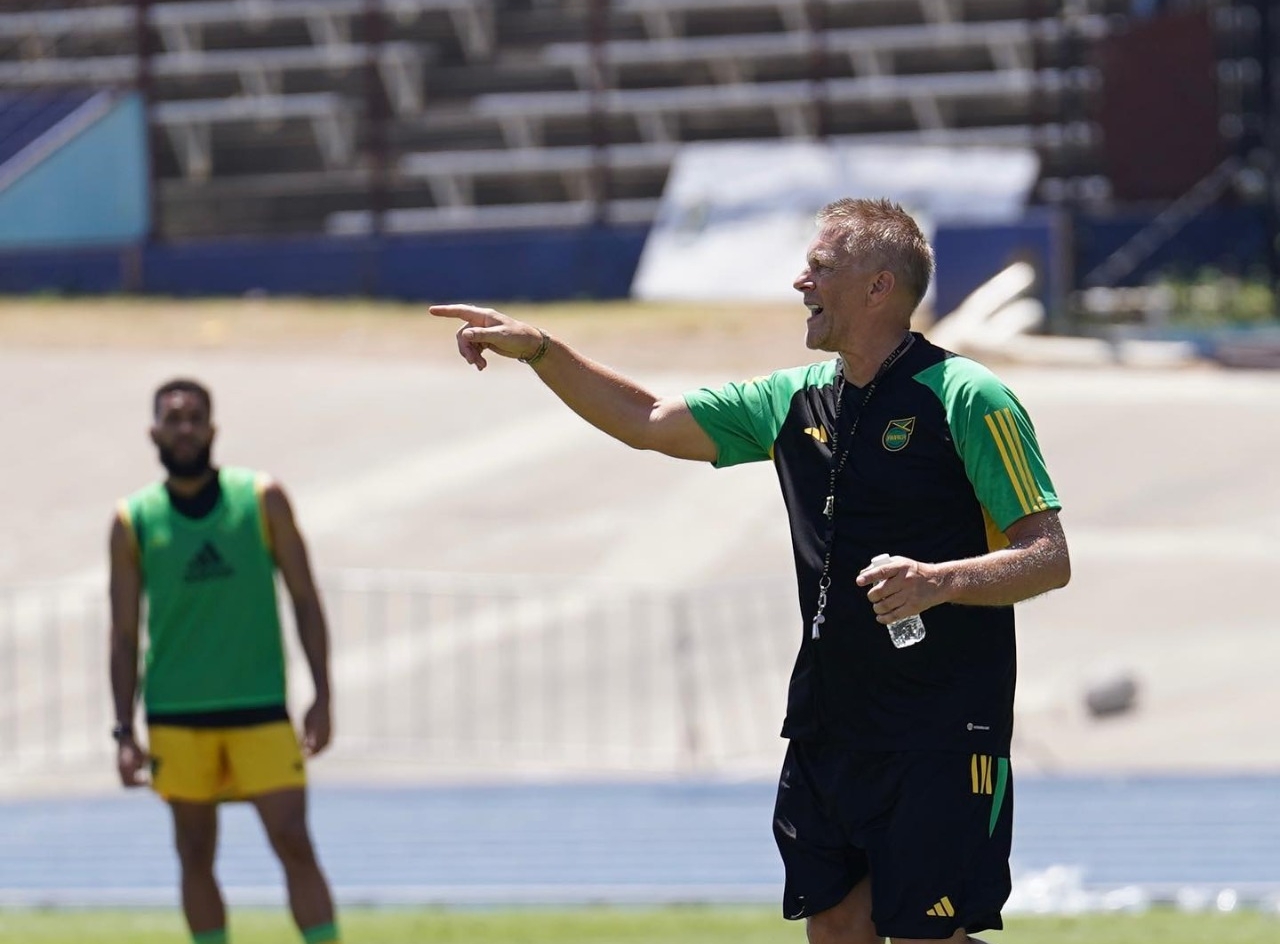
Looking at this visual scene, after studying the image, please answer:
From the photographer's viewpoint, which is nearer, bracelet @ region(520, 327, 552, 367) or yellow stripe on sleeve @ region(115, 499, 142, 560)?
bracelet @ region(520, 327, 552, 367)

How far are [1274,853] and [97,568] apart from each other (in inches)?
400

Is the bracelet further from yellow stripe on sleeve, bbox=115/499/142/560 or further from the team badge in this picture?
yellow stripe on sleeve, bbox=115/499/142/560

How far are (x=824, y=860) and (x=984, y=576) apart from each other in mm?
787

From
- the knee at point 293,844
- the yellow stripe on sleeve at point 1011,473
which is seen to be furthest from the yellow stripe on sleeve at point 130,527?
the yellow stripe on sleeve at point 1011,473

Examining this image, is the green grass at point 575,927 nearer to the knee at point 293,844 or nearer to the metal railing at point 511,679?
the knee at point 293,844

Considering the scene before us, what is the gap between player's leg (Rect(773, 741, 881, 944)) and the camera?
480cm

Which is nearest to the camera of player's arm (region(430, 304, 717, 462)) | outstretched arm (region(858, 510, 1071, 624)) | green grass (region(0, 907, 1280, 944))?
outstretched arm (region(858, 510, 1071, 624))

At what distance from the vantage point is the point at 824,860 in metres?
4.82

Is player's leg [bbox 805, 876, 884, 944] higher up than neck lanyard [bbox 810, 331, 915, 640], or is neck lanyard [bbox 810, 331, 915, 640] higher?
neck lanyard [bbox 810, 331, 915, 640]

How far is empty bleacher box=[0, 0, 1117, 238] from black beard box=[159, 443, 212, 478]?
2290 cm

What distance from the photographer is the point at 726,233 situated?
27.9 metres

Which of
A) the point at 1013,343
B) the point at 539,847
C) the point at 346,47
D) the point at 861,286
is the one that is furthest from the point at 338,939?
the point at 346,47

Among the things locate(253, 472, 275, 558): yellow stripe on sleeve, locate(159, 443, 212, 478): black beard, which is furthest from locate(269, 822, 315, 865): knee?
locate(159, 443, 212, 478): black beard

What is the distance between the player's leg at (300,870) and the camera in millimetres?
6848
